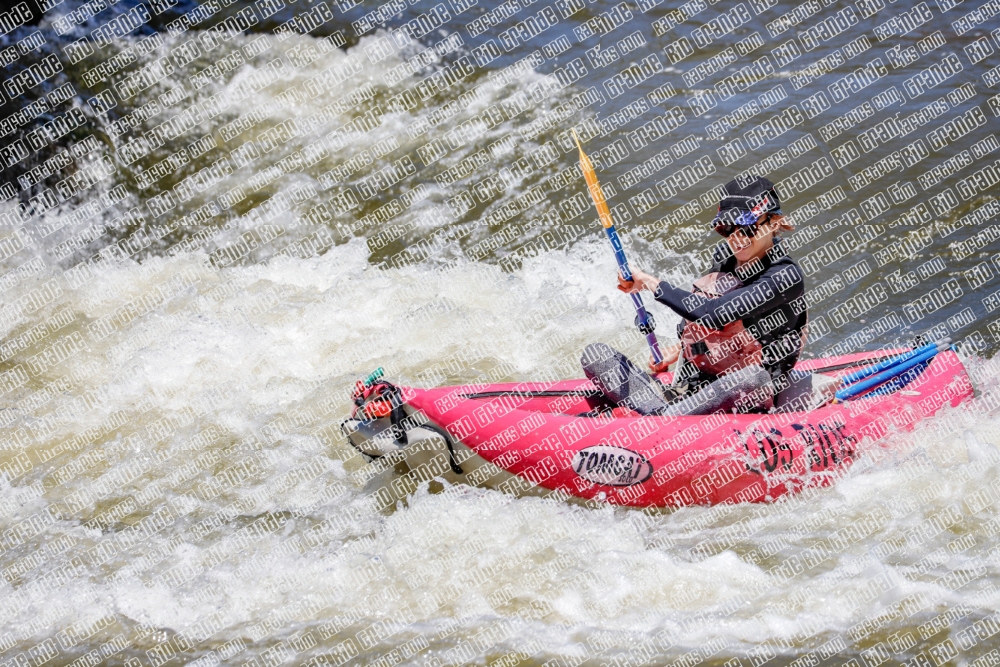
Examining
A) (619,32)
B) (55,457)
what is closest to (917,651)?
(55,457)

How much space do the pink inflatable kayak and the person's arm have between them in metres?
0.60

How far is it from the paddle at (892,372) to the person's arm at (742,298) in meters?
0.90

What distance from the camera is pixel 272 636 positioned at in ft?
14.5

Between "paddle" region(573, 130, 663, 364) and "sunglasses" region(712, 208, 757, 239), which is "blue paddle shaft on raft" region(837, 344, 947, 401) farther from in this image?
"sunglasses" region(712, 208, 757, 239)

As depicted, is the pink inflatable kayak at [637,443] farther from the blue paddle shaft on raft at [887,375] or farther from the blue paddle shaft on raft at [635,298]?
the blue paddle shaft on raft at [635,298]

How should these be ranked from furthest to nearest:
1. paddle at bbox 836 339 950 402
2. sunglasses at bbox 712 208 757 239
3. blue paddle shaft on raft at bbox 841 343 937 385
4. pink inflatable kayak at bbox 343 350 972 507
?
1. blue paddle shaft on raft at bbox 841 343 937 385
2. paddle at bbox 836 339 950 402
3. pink inflatable kayak at bbox 343 350 972 507
4. sunglasses at bbox 712 208 757 239

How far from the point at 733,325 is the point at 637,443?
723mm

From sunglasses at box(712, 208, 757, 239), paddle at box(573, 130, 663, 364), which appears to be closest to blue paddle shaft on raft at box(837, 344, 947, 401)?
paddle at box(573, 130, 663, 364)

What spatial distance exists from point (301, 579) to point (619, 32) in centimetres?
682

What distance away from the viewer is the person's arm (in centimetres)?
425

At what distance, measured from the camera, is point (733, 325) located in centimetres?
447

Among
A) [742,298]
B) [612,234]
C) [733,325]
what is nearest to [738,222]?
[742,298]

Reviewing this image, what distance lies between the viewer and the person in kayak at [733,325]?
4.22 meters

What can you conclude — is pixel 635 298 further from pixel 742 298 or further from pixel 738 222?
pixel 738 222
